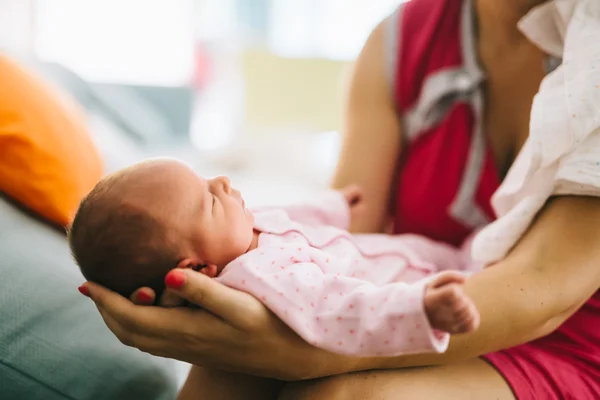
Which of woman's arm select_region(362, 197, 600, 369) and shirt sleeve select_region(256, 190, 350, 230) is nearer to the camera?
woman's arm select_region(362, 197, 600, 369)

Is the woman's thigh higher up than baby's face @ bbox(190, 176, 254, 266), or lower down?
lower down

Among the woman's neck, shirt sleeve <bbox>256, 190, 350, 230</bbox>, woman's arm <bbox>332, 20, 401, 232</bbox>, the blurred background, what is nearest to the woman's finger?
shirt sleeve <bbox>256, 190, 350, 230</bbox>

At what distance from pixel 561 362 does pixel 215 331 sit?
1.57 ft

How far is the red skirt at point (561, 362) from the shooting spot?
0.76 meters

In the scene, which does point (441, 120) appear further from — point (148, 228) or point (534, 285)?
point (148, 228)

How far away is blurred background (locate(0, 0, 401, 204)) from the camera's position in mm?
2715

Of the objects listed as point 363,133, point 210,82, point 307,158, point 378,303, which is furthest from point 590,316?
point 210,82

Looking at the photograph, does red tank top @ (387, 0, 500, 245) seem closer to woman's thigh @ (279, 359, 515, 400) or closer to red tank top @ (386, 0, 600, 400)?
red tank top @ (386, 0, 600, 400)

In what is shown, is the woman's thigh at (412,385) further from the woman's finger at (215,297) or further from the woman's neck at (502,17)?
the woman's neck at (502,17)

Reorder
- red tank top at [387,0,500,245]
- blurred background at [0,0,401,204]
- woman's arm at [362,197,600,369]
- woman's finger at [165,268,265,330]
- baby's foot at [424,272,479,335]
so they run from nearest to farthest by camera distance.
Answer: baby's foot at [424,272,479,335]
woman's finger at [165,268,265,330]
woman's arm at [362,197,600,369]
red tank top at [387,0,500,245]
blurred background at [0,0,401,204]

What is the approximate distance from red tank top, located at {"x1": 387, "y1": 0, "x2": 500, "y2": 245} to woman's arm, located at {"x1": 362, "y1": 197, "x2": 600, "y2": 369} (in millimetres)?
298

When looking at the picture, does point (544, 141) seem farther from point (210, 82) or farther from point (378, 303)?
point (210, 82)

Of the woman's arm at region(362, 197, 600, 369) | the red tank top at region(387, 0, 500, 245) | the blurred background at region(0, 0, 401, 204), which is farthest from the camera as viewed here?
the blurred background at region(0, 0, 401, 204)

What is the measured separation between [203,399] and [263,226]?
0.24m
